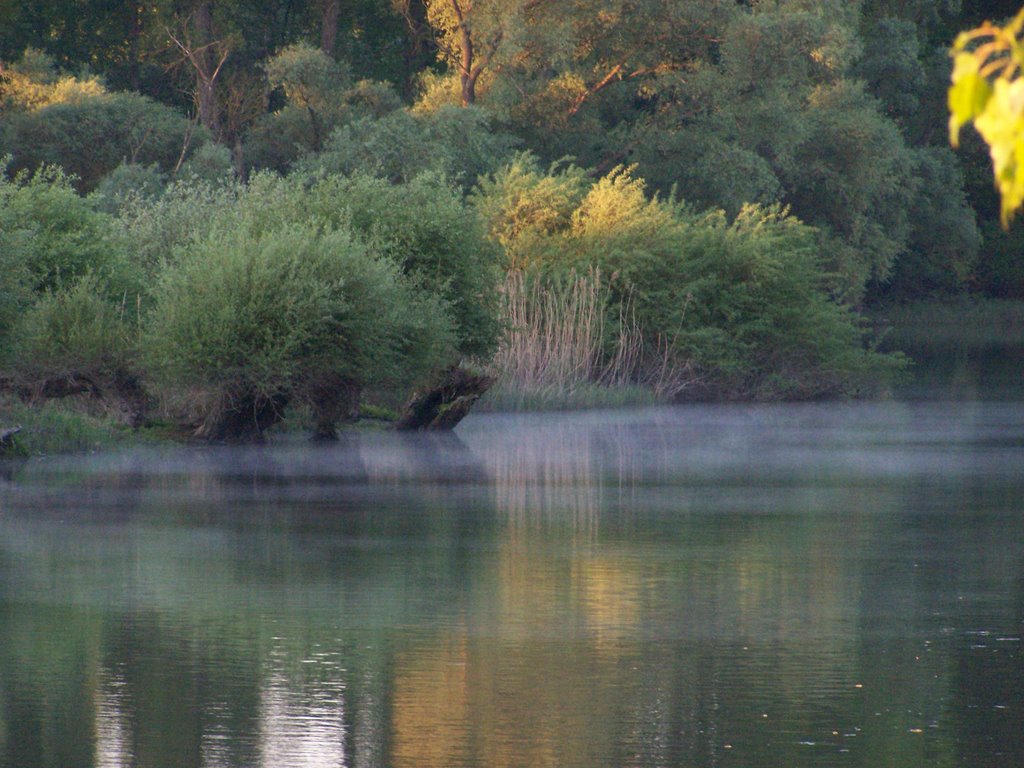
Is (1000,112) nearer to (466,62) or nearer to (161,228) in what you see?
(161,228)

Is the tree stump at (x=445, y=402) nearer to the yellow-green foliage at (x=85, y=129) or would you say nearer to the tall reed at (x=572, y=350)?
the tall reed at (x=572, y=350)

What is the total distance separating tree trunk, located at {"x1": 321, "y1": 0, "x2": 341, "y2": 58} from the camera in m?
57.9

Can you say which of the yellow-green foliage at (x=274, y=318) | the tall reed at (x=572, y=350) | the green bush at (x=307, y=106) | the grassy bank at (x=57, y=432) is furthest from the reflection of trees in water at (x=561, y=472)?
the green bush at (x=307, y=106)

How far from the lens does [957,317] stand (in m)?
76.5

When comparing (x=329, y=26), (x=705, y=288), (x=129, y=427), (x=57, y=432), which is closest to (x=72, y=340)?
(x=129, y=427)

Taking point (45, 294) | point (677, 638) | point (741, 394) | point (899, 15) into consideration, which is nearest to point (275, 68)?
point (741, 394)

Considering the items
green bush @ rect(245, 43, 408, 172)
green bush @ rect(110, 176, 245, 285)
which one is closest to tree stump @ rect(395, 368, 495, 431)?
green bush @ rect(110, 176, 245, 285)

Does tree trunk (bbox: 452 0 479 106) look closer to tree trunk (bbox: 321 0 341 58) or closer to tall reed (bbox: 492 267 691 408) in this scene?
tree trunk (bbox: 321 0 341 58)

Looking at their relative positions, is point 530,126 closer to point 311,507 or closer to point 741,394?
point 741,394

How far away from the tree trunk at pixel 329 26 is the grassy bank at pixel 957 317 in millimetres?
21209

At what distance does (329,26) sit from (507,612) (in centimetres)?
4658

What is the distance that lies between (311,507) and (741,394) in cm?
1883

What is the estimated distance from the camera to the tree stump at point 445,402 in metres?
28.5

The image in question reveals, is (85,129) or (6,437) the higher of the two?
(85,129)
